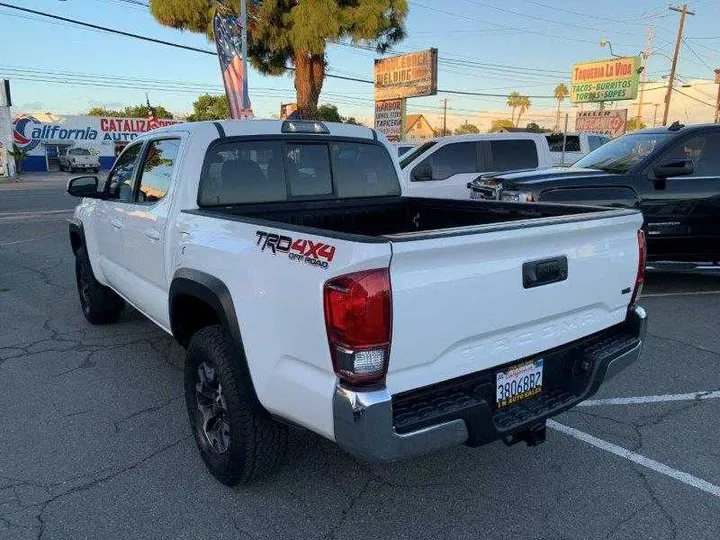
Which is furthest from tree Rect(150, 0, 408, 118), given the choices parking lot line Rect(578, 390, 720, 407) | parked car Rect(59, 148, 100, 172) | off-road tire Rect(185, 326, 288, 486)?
parked car Rect(59, 148, 100, 172)

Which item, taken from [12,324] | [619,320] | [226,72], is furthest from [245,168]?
[226,72]

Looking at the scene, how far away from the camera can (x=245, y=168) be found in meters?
3.75

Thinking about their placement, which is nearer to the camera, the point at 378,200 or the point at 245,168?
the point at 245,168

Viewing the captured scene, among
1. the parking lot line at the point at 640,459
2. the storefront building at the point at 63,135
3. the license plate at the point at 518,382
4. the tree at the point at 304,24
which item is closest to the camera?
the license plate at the point at 518,382

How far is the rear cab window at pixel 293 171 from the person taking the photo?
3.67 meters

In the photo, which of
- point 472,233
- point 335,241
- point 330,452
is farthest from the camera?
point 330,452

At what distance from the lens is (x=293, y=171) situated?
3.94 m

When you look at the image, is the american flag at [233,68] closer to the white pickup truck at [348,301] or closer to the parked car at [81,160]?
the white pickup truck at [348,301]

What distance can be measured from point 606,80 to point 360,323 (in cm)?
5262

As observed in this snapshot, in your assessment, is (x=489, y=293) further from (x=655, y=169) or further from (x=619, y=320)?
(x=655, y=169)

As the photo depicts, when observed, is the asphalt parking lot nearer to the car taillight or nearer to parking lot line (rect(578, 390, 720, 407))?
parking lot line (rect(578, 390, 720, 407))

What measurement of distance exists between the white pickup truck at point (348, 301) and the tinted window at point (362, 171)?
0.02 m

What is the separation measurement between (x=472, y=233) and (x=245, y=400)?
4.45ft

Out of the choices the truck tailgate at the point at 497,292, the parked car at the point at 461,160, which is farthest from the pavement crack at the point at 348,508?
the parked car at the point at 461,160
